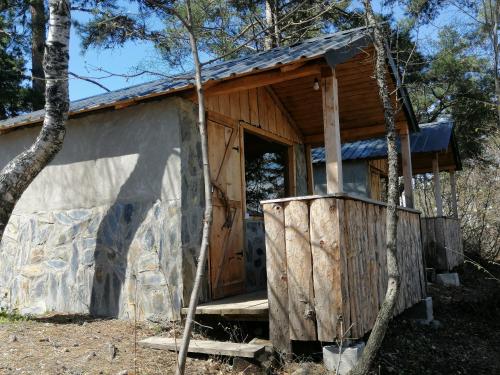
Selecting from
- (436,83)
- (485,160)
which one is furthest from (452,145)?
(485,160)

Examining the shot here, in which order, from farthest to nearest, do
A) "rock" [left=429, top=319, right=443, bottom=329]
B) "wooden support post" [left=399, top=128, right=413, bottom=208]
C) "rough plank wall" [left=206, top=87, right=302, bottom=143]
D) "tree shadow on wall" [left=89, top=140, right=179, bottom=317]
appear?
"wooden support post" [left=399, top=128, right=413, bottom=208] < "rock" [left=429, top=319, right=443, bottom=329] < "rough plank wall" [left=206, top=87, right=302, bottom=143] < "tree shadow on wall" [left=89, top=140, right=179, bottom=317]

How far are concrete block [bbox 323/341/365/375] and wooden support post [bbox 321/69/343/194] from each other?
153 cm

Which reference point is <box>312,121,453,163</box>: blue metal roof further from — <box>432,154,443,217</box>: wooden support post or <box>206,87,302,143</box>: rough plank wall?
→ <box>206,87,302,143</box>: rough plank wall

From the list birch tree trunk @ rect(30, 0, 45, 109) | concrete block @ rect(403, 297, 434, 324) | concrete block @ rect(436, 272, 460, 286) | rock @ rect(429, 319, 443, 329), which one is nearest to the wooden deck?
concrete block @ rect(403, 297, 434, 324)

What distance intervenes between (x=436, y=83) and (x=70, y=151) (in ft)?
42.7

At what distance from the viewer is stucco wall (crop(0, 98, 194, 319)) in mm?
6316

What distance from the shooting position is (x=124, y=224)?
6.71 metres

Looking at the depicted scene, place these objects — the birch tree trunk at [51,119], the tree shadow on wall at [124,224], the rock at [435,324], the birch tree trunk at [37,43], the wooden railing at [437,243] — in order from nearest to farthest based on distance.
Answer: the birch tree trunk at [51,119] < the tree shadow on wall at [124,224] < the rock at [435,324] < the wooden railing at [437,243] < the birch tree trunk at [37,43]

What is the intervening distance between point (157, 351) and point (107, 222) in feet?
7.57

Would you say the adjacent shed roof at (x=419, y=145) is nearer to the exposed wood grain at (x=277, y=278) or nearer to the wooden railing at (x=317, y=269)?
the wooden railing at (x=317, y=269)

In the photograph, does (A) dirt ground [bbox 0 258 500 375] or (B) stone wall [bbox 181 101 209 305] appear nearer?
(A) dirt ground [bbox 0 258 500 375]

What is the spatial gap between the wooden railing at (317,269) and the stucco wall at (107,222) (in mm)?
1546

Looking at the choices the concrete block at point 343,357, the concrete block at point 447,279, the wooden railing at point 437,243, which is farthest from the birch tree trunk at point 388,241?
the wooden railing at point 437,243

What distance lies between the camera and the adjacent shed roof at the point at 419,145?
12.8 metres
